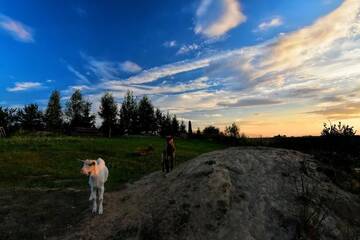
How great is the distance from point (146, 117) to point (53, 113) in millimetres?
24942

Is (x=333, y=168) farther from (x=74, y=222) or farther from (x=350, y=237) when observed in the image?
(x=74, y=222)

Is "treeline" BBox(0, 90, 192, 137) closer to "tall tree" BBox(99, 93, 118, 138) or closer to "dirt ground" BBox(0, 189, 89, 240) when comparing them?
"tall tree" BBox(99, 93, 118, 138)

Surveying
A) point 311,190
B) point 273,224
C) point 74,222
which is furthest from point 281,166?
point 74,222

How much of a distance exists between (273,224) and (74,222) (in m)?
7.05

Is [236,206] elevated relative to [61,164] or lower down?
lower down

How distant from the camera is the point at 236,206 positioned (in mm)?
11367

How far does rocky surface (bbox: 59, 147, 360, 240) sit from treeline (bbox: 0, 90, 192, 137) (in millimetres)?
61369

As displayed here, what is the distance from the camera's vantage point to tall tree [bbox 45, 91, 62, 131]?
88562 millimetres

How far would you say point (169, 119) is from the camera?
83.8 metres

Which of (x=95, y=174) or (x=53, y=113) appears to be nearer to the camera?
(x=95, y=174)

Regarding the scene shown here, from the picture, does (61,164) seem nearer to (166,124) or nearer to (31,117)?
(166,124)

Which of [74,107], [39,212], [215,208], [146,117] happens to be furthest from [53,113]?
[215,208]

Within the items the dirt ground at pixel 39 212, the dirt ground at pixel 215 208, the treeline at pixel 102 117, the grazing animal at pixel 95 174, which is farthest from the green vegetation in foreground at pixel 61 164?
the treeline at pixel 102 117

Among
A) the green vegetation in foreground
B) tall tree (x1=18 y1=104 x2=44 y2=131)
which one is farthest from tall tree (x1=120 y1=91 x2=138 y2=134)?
the green vegetation in foreground
